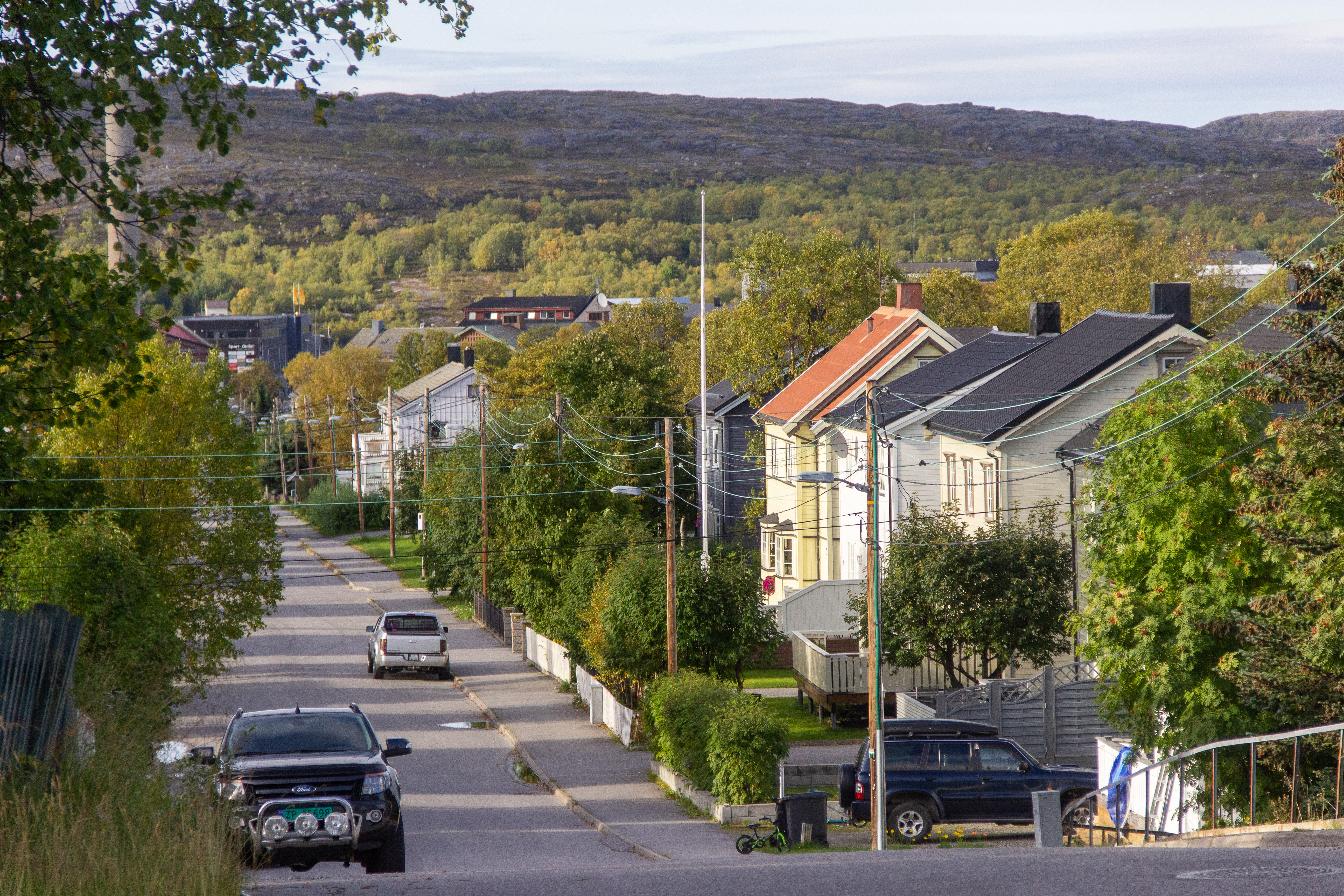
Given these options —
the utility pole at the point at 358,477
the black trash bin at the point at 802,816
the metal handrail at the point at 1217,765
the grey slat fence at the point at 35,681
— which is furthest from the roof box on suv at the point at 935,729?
the utility pole at the point at 358,477

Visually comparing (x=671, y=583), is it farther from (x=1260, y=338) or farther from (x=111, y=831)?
(x=111, y=831)

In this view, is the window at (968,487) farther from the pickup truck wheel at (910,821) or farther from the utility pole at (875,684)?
the pickup truck wheel at (910,821)

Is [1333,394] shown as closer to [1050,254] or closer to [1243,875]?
[1243,875]

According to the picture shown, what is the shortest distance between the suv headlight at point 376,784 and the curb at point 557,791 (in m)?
6.59

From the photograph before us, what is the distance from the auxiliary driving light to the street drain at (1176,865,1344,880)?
25.1ft

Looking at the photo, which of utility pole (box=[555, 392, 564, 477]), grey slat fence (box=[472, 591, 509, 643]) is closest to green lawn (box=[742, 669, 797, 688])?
utility pole (box=[555, 392, 564, 477])

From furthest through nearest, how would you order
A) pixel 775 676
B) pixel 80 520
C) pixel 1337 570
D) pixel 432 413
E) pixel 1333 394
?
pixel 432 413, pixel 775 676, pixel 80 520, pixel 1333 394, pixel 1337 570

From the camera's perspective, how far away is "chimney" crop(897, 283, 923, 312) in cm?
4412

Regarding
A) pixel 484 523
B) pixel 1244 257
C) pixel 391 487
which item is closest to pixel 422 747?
pixel 484 523

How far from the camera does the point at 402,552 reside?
238 feet

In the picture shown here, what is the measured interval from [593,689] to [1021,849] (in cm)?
2255

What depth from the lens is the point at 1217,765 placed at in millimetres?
16438

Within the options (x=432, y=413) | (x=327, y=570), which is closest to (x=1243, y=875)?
(x=327, y=570)

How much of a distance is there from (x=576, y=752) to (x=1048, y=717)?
10.4 metres
